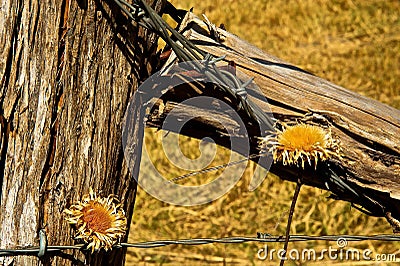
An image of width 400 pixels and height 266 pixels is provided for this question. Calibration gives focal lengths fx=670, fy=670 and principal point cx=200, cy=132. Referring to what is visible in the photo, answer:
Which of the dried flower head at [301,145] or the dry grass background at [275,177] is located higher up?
the dry grass background at [275,177]

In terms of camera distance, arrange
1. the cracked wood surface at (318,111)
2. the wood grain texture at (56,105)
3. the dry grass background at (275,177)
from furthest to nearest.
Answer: the dry grass background at (275,177) → the cracked wood surface at (318,111) → the wood grain texture at (56,105)

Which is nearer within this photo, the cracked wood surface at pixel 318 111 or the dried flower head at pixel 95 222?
the dried flower head at pixel 95 222

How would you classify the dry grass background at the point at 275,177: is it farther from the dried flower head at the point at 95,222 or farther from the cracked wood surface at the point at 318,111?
the dried flower head at the point at 95,222

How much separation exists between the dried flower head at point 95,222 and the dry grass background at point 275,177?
0.94 feet

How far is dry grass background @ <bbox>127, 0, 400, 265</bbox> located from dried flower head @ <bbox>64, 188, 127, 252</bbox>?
29cm

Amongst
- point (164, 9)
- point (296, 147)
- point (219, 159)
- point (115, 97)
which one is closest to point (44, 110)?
point (115, 97)

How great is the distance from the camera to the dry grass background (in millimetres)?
2848

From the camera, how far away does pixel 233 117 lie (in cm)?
125

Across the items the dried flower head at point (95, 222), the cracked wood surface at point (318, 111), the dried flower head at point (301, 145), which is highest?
the cracked wood surface at point (318, 111)

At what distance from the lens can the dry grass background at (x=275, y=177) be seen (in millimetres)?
2848

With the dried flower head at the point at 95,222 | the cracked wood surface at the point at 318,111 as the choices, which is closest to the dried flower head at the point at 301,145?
the cracked wood surface at the point at 318,111

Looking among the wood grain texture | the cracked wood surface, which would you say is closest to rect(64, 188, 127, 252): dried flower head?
the wood grain texture

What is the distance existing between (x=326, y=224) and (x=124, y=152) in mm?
1893

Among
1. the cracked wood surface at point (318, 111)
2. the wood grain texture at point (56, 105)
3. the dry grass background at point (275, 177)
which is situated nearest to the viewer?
the wood grain texture at point (56, 105)
